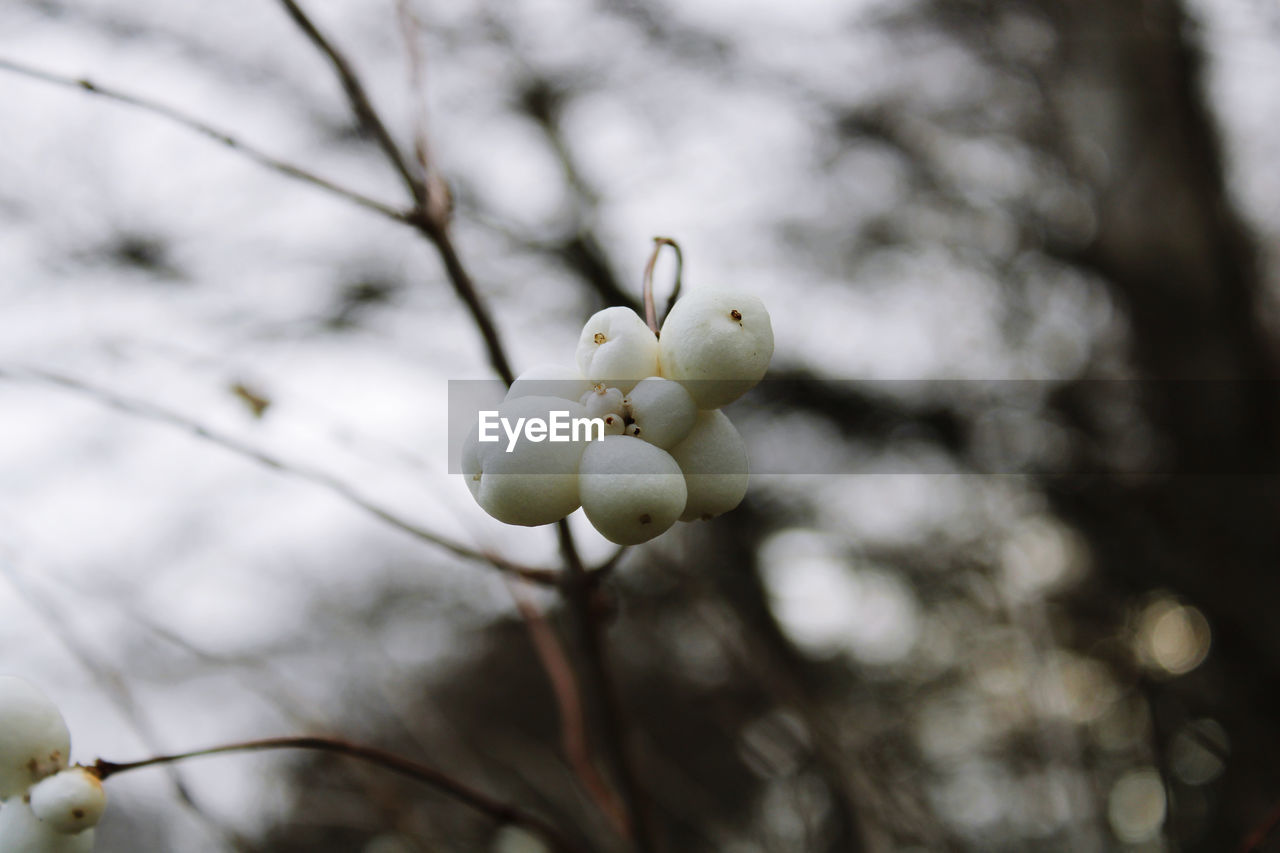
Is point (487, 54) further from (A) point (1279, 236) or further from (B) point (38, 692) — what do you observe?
(A) point (1279, 236)

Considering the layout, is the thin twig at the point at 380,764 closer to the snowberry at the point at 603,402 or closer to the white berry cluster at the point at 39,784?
the white berry cluster at the point at 39,784

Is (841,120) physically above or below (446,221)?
above

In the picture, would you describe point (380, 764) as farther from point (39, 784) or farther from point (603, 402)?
point (603, 402)

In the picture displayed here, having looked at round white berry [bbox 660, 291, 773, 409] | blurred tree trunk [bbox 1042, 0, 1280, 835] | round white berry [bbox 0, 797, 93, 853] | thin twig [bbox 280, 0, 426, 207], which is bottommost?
round white berry [bbox 0, 797, 93, 853]

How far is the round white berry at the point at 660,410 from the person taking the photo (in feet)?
2.14

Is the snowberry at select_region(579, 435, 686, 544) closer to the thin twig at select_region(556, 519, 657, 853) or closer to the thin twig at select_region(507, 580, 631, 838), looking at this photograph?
the thin twig at select_region(556, 519, 657, 853)

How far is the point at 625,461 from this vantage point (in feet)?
2.05

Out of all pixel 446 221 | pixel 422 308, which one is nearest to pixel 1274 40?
pixel 422 308

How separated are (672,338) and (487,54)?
3081mm

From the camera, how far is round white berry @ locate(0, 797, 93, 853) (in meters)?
0.73

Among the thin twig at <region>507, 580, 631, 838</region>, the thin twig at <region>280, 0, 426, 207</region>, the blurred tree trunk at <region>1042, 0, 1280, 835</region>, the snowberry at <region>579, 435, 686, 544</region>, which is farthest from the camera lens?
the blurred tree trunk at <region>1042, 0, 1280, 835</region>

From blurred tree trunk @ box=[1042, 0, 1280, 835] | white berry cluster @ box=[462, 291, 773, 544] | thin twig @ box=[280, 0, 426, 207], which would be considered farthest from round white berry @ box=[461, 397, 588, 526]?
blurred tree trunk @ box=[1042, 0, 1280, 835]

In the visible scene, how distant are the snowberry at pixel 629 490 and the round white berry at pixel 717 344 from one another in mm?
62

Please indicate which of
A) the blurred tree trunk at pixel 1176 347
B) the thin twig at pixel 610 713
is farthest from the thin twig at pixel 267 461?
the blurred tree trunk at pixel 1176 347
